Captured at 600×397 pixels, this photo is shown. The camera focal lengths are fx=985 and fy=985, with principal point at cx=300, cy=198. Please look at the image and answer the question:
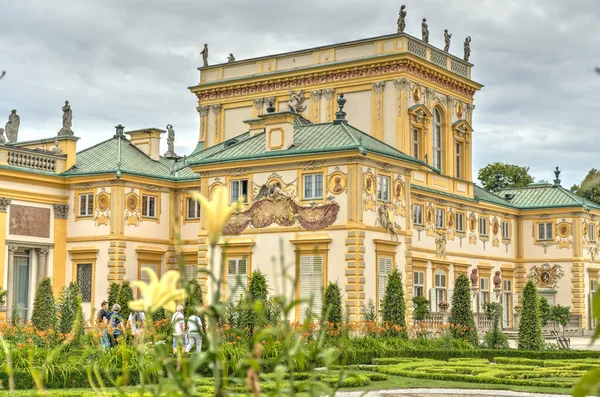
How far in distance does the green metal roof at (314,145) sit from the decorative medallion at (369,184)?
2.81 ft

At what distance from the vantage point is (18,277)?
1400 inches

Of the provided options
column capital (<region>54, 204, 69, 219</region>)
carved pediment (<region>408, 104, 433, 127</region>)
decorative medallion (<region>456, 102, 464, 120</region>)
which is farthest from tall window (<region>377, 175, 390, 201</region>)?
decorative medallion (<region>456, 102, 464, 120</region>)

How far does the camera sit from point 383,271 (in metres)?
33.0

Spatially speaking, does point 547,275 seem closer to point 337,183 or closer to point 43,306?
point 337,183

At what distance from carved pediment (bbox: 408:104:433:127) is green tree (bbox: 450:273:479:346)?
11336 millimetres

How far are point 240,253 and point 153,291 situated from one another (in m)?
30.9

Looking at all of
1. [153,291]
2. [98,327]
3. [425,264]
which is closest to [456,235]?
[425,264]

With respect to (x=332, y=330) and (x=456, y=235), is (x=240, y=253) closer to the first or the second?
(x=332, y=330)

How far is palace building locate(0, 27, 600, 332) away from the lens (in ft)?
107

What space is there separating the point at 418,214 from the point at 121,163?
12.2 m

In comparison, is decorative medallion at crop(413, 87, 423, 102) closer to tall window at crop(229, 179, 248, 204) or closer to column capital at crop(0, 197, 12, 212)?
tall window at crop(229, 179, 248, 204)

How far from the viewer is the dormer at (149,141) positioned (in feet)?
134

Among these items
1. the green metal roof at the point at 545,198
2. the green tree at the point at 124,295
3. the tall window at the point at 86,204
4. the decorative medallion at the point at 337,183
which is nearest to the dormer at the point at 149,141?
the tall window at the point at 86,204

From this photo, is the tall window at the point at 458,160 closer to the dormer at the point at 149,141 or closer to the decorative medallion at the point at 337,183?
the dormer at the point at 149,141
